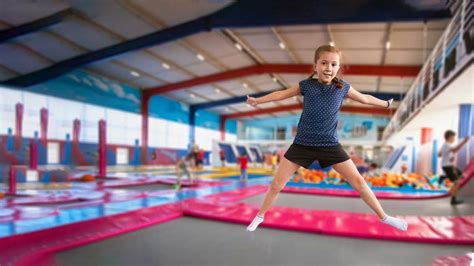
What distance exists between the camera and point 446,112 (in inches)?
340

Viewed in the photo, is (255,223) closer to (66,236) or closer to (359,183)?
(359,183)

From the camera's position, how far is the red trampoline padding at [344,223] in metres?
2.65

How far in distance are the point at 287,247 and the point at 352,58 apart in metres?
7.21

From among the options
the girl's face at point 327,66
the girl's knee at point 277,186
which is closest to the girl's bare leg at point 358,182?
the girl's knee at point 277,186

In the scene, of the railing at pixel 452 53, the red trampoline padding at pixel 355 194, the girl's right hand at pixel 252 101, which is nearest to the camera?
the girl's right hand at pixel 252 101

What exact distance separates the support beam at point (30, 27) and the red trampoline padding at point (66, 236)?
7.27 feet

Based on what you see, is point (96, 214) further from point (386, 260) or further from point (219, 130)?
point (219, 130)

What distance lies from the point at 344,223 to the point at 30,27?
194 inches

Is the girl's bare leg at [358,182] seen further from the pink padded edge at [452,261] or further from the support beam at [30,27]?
the support beam at [30,27]

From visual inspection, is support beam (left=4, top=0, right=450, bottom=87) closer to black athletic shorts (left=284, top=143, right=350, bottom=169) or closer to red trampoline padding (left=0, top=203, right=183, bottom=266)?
black athletic shorts (left=284, top=143, right=350, bottom=169)

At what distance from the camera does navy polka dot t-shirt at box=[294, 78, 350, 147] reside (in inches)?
48.4

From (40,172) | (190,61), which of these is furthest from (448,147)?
(190,61)

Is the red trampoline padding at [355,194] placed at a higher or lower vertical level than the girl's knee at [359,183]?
lower

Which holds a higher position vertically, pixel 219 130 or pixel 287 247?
pixel 219 130
